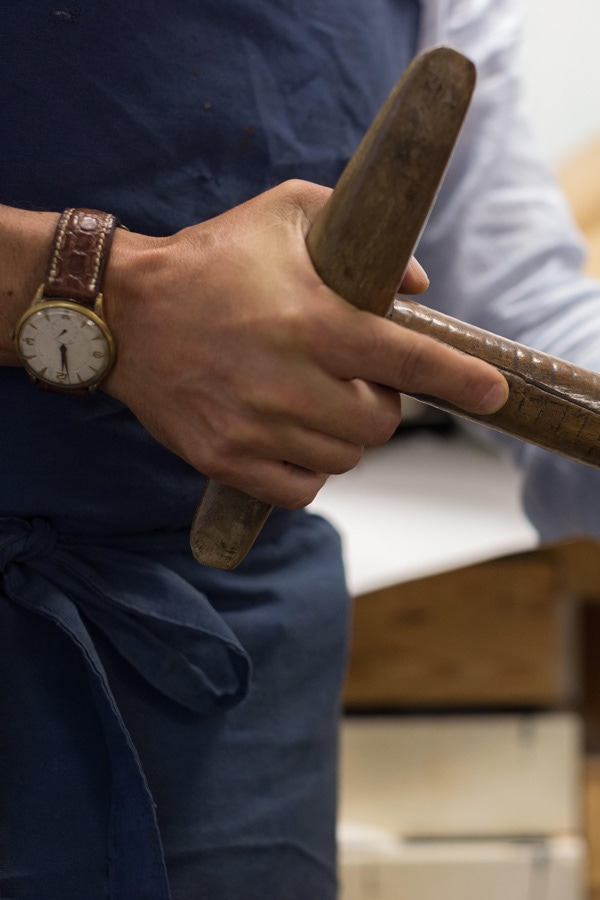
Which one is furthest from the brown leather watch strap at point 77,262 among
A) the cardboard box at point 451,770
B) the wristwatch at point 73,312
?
the cardboard box at point 451,770

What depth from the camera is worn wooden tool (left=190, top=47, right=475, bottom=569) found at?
0.39 meters

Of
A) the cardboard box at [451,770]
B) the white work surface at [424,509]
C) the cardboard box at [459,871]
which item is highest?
the white work surface at [424,509]

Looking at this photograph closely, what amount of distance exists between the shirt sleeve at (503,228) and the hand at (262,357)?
34 centimetres

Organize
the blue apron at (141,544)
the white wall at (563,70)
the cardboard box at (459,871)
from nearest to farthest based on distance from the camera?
the blue apron at (141,544) → the cardboard box at (459,871) → the white wall at (563,70)

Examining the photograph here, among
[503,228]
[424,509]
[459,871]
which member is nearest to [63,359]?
[503,228]

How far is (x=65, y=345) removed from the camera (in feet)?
1.43

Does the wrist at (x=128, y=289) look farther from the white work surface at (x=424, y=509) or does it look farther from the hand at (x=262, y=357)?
the white work surface at (x=424, y=509)

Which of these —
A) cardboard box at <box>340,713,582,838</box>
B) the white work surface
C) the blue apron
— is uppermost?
the blue apron

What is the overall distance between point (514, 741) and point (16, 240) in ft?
3.66

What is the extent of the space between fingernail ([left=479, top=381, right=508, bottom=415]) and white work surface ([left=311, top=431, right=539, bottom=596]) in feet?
1.83

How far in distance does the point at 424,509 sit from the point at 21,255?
985 millimetres

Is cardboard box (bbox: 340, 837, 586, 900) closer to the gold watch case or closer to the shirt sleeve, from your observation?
the shirt sleeve

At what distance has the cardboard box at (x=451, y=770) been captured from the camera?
1309mm

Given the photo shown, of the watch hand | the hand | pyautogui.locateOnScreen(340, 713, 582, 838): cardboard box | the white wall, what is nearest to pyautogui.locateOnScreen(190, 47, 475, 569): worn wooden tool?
the hand
